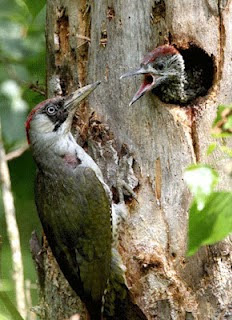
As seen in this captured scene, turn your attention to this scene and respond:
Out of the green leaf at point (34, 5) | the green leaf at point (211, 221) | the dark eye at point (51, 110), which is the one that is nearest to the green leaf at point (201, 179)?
the green leaf at point (211, 221)

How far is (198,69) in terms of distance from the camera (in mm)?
5250

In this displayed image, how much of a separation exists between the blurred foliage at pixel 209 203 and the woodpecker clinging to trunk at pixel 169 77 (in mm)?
1795

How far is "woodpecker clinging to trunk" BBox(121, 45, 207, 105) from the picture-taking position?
4984mm

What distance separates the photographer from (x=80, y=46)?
5.29 metres

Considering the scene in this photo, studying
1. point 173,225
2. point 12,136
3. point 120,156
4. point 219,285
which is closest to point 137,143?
point 120,156

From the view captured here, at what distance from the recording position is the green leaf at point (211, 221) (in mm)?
3070

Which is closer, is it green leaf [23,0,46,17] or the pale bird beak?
the pale bird beak

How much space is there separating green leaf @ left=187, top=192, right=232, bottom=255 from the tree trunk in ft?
5.14

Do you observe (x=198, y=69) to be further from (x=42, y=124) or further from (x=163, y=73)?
(x=42, y=124)

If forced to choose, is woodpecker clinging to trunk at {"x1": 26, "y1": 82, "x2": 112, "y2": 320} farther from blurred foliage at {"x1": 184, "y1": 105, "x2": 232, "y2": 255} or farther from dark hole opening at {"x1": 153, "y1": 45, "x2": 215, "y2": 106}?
blurred foliage at {"x1": 184, "y1": 105, "x2": 232, "y2": 255}

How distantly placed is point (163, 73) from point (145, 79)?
0.46 ft

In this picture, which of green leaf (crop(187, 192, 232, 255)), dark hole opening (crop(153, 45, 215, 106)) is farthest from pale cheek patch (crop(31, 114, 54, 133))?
green leaf (crop(187, 192, 232, 255))

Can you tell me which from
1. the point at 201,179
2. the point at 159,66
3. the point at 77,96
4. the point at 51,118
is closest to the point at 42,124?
the point at 51,118

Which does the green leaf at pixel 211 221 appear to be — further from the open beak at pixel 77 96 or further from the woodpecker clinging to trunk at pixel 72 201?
the open beak at pixel 77 96
